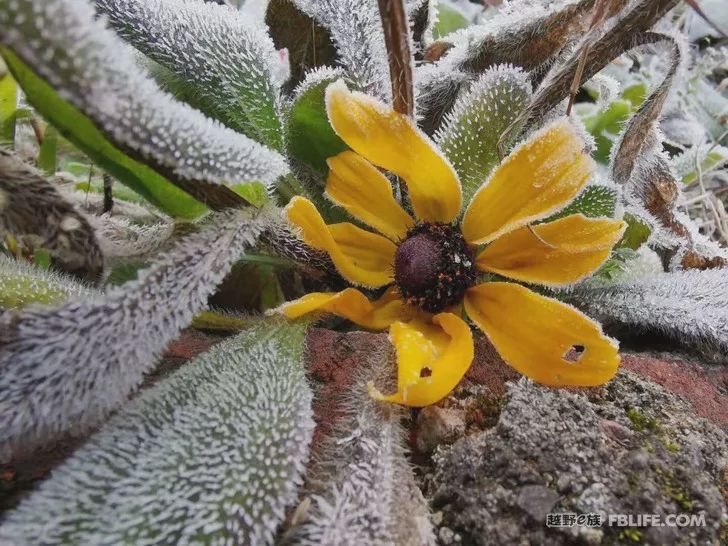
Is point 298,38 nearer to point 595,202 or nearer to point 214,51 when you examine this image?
point 214,51

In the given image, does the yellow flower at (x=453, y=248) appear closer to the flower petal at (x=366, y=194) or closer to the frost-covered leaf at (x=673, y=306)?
the flower petal at (x=366, y=194)

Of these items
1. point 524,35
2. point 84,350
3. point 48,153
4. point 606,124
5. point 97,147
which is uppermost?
point 524,35

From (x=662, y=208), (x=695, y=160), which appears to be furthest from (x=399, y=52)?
(x=695, y=160)

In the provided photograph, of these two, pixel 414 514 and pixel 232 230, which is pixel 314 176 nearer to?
pixel 232 230

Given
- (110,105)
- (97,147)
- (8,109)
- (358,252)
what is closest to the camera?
(110,105)

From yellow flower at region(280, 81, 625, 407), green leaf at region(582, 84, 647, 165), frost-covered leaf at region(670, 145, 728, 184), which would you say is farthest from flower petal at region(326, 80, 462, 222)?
frost-covered leaf at region(670, 145, 728, 184)

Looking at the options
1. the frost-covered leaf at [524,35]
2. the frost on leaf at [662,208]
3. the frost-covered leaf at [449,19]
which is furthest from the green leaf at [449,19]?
the frost on leaf at [662,208]

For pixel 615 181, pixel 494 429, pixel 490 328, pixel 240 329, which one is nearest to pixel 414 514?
pixel 494 429

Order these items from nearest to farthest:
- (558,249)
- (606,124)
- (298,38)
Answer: (558,249), (298,38), (606,124)
